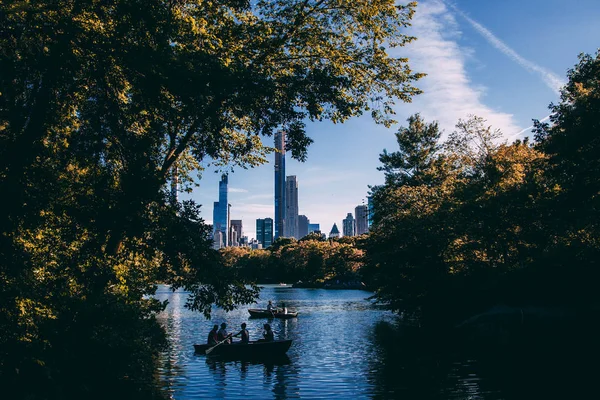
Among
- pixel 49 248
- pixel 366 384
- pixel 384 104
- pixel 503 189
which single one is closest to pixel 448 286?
pixel 503 189

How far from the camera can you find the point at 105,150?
1152 centimetres

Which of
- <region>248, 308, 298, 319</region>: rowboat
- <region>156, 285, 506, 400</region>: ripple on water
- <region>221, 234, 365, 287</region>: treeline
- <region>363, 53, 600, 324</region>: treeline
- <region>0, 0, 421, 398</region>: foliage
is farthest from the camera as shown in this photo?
<region>221, 234, 365, 287</region>: treeline

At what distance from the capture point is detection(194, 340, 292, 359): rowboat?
2530 cm

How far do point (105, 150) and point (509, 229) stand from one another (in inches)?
1125

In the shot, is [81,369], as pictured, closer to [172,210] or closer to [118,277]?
[118,277]

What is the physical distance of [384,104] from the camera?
1728cm

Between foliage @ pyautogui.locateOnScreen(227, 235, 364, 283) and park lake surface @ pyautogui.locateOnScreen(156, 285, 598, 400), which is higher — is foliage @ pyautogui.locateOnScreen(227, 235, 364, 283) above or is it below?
above

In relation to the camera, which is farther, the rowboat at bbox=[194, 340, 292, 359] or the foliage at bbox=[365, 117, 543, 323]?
the foliage at bbox=[365, 117, 543, 323]

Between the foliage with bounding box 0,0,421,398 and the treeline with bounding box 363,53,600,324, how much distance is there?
14.5 metres

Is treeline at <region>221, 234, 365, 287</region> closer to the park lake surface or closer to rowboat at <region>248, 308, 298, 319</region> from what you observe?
rowboat at <region>248, 308, 298, 319</region>

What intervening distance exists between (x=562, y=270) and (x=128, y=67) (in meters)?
27.8

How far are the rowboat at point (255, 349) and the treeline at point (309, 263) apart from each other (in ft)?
242

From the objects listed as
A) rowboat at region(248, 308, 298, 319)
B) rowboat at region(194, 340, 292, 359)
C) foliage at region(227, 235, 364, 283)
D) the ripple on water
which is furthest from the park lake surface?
foliage at region(227, 235, 364, 283)

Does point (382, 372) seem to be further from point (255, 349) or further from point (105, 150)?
point (105, 150)
